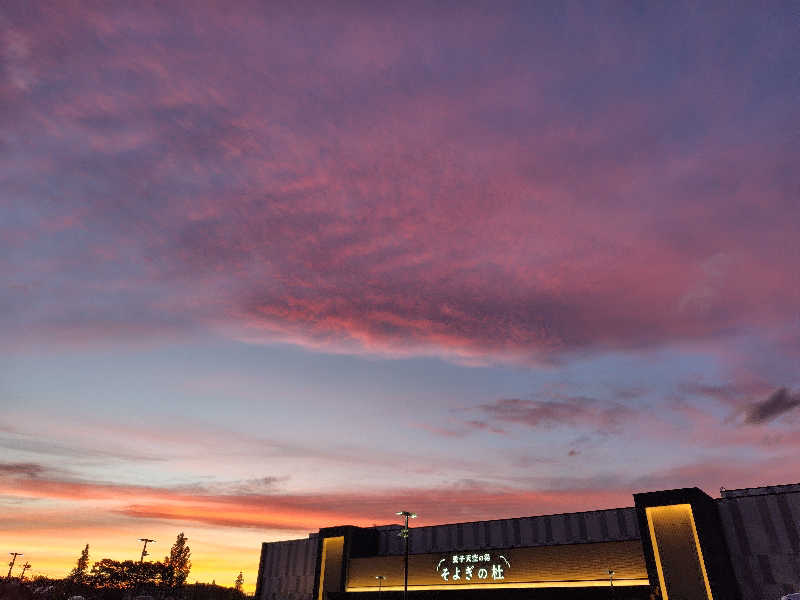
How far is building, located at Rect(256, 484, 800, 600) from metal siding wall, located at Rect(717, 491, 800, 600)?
5 centimetres

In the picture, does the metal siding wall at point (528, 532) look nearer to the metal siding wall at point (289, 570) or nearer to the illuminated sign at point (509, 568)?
the illuminated sign at point (509, 568)

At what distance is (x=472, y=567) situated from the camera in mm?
41844

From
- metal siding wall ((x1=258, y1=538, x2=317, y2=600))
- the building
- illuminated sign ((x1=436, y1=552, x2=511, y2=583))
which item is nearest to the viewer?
the building

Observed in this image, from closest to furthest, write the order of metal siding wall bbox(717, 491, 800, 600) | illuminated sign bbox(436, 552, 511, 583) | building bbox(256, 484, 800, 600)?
metal siding wall bbox(717, 491, 800, 600)
building bbox(256, 484, 800, 600)
illuminated sign bbox(436, 552, 511, 583)

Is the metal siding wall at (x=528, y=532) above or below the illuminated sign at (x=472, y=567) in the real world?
above

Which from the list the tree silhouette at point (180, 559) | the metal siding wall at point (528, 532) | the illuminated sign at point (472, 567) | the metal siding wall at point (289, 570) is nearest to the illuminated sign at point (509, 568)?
the illuminated sign at point (472, 567)

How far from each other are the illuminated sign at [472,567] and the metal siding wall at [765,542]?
15.7m

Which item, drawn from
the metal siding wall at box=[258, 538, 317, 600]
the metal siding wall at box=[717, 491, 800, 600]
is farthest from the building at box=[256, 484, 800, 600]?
the metal siding wall at box=[258, 538, 317, 600]

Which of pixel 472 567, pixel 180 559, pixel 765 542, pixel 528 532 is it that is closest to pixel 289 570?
pixel 472 567

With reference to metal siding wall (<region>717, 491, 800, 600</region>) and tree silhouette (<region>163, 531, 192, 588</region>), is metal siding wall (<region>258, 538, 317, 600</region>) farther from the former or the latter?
tree silhouette (<region>163, 531, 192, 588</region>)

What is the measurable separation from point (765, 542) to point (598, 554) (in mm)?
10086

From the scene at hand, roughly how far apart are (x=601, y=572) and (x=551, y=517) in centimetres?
616

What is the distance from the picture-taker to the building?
102 ft

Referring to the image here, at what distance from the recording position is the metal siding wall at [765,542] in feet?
99.9
